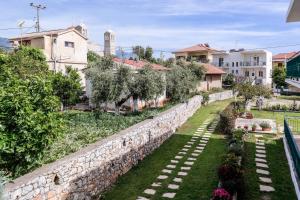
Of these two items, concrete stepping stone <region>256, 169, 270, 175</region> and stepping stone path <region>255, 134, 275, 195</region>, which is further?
concrete stepping stone <region>256, 169, 270, 175</region>

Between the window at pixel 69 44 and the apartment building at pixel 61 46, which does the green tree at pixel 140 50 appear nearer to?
the apartment building at pixel 61 46

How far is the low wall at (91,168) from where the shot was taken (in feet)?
30.1

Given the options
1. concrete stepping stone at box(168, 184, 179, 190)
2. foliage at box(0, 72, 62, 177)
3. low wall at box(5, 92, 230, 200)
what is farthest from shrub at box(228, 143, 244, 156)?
foliage at box(0, 72, 62, 177)

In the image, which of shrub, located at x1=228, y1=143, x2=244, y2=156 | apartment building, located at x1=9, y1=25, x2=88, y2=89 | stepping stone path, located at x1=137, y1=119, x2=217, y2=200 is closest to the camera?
stepping stone path, located at x1=137, y1=119, x2=217, y2=200

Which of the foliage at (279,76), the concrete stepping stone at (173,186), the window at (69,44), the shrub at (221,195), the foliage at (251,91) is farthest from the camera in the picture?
the foliage at (279,76)

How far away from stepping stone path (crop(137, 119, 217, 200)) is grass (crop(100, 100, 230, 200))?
6.8 inches

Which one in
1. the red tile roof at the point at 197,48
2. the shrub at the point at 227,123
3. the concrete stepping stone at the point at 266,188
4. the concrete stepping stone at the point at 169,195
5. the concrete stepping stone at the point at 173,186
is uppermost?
the red tile roof at the point at 197,48

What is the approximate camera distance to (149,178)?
14.6m

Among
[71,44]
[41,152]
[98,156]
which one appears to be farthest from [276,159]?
[71,44]

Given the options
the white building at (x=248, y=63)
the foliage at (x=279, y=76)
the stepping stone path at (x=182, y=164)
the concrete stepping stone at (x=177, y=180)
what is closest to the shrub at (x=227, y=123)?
the stepping stone path at (x=182, y=164)

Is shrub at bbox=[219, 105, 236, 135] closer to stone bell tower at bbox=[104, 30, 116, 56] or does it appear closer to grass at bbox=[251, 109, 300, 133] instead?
grass at bbox=[251, 109, 300, 133]

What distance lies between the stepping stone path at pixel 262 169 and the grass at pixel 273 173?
163 mm

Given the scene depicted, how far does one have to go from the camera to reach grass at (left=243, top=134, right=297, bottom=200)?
12562 millimetres

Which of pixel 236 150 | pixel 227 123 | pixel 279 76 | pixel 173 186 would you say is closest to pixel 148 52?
pixel 279 76
